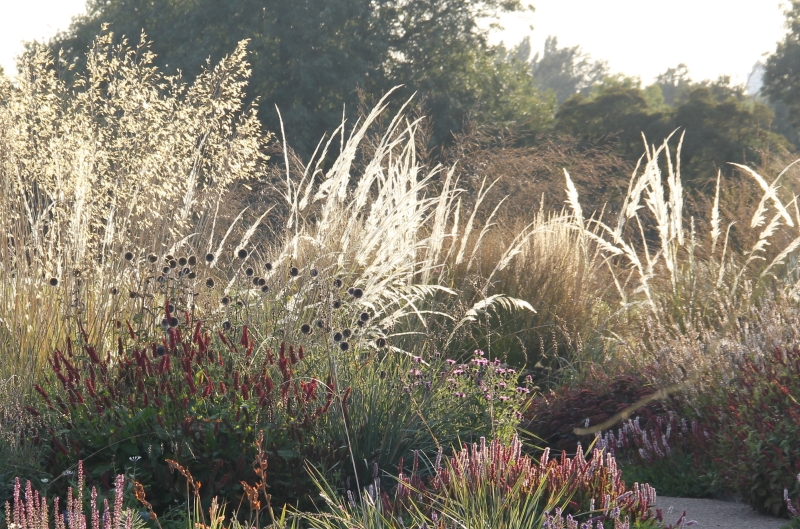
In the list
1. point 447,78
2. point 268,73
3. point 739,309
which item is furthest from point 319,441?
point 447,78

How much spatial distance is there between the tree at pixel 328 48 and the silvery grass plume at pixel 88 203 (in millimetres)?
14646

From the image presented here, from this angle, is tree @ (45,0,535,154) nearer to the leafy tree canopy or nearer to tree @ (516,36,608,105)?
the leafy tree canopy

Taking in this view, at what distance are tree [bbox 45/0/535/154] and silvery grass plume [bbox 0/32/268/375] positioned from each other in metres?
14.6

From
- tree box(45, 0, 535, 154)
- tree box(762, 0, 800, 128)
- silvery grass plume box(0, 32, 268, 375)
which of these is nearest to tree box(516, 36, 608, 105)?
tree box(762, 0, 800, 128)

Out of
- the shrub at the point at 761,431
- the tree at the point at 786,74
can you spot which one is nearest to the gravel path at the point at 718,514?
the shrub at the point at 761,431

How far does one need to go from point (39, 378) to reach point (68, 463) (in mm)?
873

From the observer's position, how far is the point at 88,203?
5.17 meters

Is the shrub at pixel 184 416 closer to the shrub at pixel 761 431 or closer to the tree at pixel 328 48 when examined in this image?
the shrub at pixel 761 431

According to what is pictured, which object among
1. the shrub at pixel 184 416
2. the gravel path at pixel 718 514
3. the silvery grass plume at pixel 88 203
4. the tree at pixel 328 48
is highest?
the tree at pixel 328 48

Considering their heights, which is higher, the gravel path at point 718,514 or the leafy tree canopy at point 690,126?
the leafy tree canopy at point 690,126

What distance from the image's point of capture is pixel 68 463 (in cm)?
353

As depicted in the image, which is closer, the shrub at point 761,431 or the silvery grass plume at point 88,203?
the shrub at point 761,431

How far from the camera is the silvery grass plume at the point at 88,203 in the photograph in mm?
4520

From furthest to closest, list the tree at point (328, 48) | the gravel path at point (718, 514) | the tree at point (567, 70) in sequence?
the tree at point (567, 70)
the tree at point (328, 48)
the gravel path at point (718, 514)
